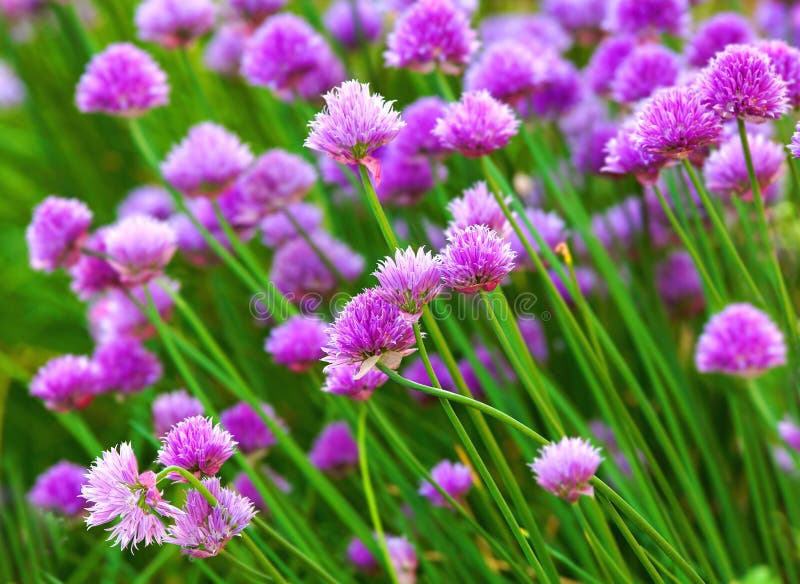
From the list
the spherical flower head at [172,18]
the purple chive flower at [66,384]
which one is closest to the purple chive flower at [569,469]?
the purple chive flower at [66,384]

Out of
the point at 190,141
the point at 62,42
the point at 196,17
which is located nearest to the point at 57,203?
the point at 190,141

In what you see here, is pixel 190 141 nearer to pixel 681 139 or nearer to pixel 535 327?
pixel 535 327

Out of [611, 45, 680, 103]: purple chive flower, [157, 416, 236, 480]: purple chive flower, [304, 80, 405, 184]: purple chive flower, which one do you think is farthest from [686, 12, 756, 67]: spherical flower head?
[157, 416, 236, 480]: purple chive flower

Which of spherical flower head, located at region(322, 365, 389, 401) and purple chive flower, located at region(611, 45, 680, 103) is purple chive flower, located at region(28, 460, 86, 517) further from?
purple chive flower, located at region(611, 45, 680, 103)

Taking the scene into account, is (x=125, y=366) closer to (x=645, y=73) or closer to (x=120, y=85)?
(x=120, y=85)

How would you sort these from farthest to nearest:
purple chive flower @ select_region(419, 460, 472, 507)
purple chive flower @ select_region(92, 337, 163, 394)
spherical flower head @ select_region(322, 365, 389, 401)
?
purple chive flower @ select_region(92, 337, 163, 394), purple chive flower @ select_region(419, 460, 472, 507), spherical flower head @ select_region(322, 365, 389, 401)

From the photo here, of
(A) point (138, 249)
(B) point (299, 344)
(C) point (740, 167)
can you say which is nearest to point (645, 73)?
(C) point (740, 167)

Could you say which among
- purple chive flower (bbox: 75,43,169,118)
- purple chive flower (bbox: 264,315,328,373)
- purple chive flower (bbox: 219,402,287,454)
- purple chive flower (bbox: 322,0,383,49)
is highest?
purple chive flower (bbox: 75,43,169,118)
